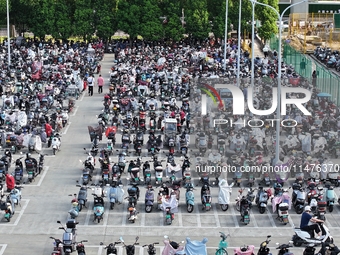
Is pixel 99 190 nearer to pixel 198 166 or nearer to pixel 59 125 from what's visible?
pixel 198 166

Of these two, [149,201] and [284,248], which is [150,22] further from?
[284,248]

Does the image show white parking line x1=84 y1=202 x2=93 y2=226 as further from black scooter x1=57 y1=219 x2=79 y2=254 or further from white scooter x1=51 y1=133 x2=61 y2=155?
white scooter x1=51 y1=133 x2=61 y2=155

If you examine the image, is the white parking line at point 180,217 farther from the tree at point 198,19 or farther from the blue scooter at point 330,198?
the tree at point 198,19

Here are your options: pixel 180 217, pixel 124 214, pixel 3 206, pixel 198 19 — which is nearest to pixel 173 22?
pixel 198 19

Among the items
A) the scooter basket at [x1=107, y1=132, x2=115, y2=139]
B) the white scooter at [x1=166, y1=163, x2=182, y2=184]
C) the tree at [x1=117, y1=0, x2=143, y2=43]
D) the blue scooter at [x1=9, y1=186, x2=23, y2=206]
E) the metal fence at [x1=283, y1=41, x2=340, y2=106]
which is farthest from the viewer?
the tree at [x1=117, y1=0, x2=143, y2=43]

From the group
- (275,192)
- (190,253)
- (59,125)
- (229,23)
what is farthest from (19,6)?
(190,253)

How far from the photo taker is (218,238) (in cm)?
3491

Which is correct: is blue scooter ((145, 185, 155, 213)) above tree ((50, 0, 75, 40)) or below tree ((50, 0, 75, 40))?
below

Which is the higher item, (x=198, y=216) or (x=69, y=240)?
(x=69, y=240)

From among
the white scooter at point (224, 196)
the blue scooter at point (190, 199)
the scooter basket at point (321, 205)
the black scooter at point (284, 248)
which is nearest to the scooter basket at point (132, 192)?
the blue scooter at point (190, 199)

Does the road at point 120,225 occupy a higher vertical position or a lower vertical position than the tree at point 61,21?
lower

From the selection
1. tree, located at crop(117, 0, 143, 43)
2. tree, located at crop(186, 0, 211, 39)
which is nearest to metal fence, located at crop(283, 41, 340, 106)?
tree, located at crop(186, 0, 211, 39)

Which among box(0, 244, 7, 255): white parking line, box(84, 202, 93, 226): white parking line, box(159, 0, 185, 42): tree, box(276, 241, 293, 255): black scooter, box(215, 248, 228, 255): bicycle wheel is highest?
box(159, 0, 185, 42): tree

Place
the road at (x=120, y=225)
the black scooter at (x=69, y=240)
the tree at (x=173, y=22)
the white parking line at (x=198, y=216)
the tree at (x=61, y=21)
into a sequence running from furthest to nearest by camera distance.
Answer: the tree at (x=173, y=22), the tree at (x=61, y=21), the white parking line at (x=198, y=216), the road at (x=120, y=225), the black scooter at (x=69, y=240)
